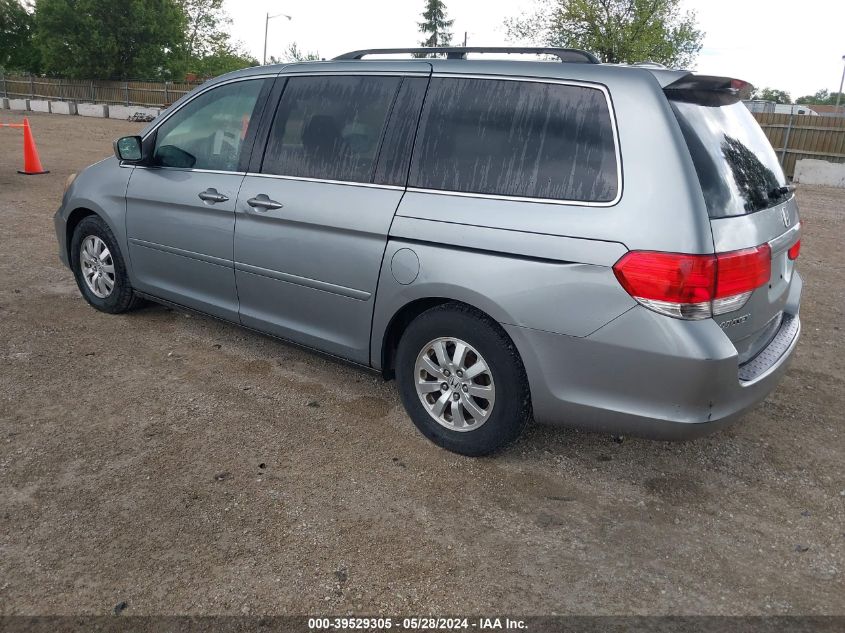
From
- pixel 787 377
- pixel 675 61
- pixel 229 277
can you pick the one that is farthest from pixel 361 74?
pixel 675 61

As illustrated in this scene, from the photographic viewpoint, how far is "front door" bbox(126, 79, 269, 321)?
4.13 m

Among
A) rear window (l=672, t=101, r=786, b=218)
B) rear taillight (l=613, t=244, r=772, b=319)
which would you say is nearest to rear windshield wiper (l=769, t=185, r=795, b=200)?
rear window (l=672, t=101, r=786, b=218)

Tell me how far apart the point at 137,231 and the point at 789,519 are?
420 cm

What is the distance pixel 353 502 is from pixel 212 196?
2123 mm

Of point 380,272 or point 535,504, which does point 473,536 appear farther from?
point 380,272

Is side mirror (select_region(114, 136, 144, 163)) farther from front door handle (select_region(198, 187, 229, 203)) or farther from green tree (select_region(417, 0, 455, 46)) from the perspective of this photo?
green tree (select_region(417, 0, 455, 46))

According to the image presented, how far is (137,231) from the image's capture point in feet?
15.3

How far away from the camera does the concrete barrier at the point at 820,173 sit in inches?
693

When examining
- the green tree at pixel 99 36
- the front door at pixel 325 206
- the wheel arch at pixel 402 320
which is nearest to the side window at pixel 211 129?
the front door at pixel 325 206

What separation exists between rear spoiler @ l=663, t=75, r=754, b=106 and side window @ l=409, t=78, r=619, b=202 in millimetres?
309

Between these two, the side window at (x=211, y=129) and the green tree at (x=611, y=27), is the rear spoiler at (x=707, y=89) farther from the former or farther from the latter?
the green tree at (x=611, y=27)

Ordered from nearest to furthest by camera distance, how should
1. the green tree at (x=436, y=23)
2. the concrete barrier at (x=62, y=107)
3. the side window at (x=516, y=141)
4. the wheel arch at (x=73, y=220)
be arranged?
the side window at (x=516, y=141)
the wheel arch at (x=73, y=220)
the concrete barrier at (x=62, y=107)
the green tree at (x=436, y=23)

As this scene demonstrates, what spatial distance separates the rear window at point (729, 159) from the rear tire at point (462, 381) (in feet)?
3.51

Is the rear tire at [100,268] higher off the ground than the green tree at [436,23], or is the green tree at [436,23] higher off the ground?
the green tree at [436,23]
